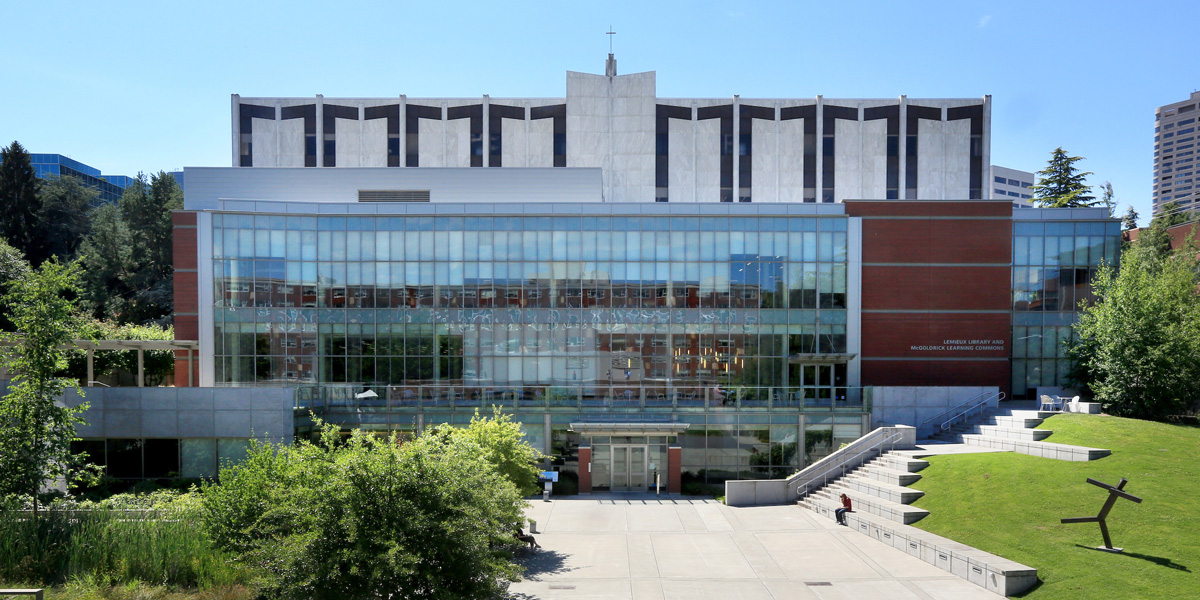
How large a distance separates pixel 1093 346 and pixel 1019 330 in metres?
4.44

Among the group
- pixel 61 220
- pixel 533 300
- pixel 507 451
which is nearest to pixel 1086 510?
pixel 507 451

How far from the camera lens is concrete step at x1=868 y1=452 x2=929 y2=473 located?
1107 inches

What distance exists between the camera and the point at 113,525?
1741 centimetres

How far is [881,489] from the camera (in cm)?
2709

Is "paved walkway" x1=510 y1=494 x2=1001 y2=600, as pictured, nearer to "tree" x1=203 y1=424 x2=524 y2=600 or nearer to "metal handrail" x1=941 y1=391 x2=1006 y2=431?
"tree" x1=203 y1=424 x2=524 y2=600

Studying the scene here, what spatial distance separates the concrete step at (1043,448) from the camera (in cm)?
2558

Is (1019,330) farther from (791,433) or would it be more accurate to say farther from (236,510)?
(236,510)

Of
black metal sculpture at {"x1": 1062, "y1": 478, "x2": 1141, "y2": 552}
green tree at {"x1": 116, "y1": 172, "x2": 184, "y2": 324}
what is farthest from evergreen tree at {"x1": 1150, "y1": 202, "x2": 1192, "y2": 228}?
green tree at {"x1": 116, "y1": 172, "x2": 184, "y2": 324}

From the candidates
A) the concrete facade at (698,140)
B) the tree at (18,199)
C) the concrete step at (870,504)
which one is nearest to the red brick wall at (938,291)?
the concrete step at (870,504)

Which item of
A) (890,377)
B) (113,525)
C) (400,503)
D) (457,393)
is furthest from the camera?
(890,377)

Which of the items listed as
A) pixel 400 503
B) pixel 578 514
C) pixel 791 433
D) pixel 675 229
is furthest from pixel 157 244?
pixel 400 503

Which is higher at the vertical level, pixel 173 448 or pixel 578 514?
pixel 173 448

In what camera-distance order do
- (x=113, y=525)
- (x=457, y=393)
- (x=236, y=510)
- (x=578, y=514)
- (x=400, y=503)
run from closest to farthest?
1. (x=400, y=503)
2. (x=236, y=510)
3. (x=113, y=525)
4. (x=578, y=514)
5. (x=457, y=393)

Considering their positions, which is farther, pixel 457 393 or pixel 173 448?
pixel 457 393
